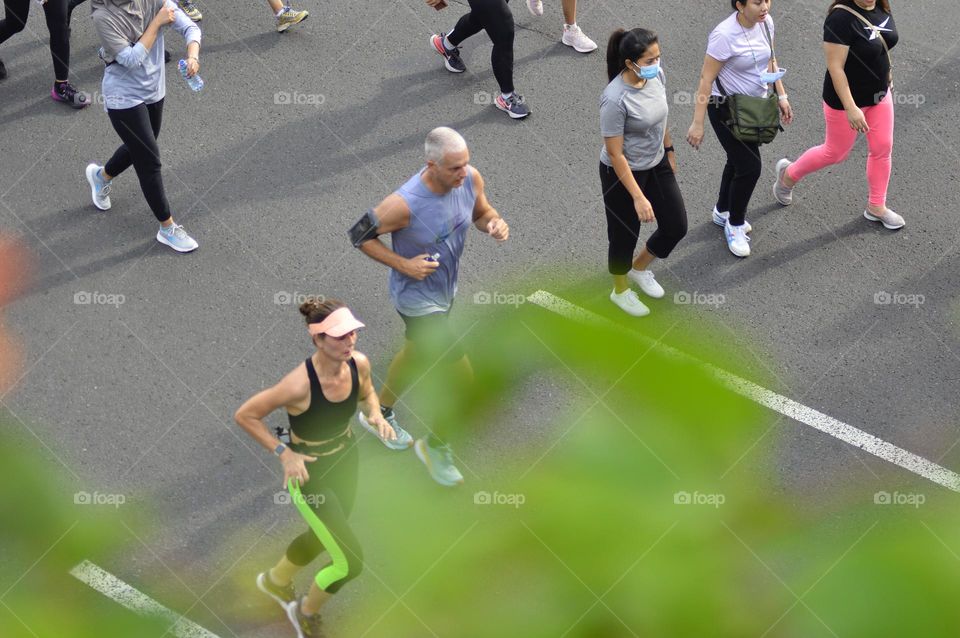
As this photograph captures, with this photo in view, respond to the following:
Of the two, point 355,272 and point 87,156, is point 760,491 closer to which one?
point 355,272

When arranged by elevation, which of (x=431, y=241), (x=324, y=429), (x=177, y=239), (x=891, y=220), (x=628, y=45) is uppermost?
(x=628, y=45)

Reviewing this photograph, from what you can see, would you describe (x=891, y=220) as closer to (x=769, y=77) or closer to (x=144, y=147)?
(x=769, y=77)

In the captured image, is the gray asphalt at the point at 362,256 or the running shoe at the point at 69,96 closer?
the gray asphalt at the point at 362,256

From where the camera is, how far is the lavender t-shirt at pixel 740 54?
24.5 feet

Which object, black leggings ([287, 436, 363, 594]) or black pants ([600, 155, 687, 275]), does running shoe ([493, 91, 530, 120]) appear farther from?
black leggings ([287, 436, 363, 594])

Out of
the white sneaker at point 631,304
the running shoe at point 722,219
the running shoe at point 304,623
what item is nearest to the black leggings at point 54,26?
the white sneaker at point 631,304

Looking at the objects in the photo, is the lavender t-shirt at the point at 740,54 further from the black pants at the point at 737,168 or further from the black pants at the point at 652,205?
the black pants at the point at 652,205

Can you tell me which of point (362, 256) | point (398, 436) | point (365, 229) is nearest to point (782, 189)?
point (362, 256)

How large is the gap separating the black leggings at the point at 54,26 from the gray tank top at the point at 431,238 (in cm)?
465

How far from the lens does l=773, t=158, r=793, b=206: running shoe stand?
8.72m

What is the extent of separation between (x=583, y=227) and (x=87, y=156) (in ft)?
13.3

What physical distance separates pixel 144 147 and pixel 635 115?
3407mm

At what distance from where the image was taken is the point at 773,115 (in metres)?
7.68

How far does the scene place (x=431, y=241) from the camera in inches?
244
